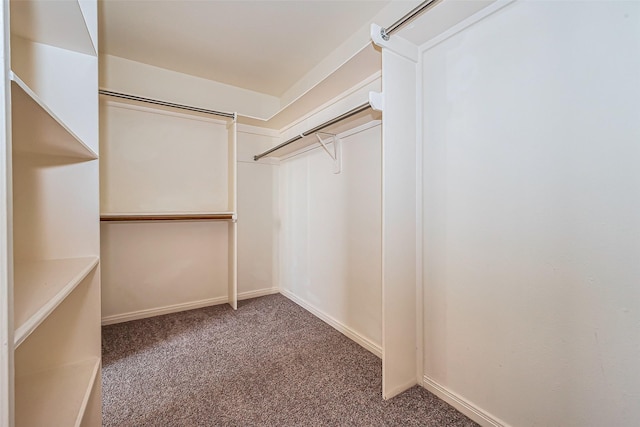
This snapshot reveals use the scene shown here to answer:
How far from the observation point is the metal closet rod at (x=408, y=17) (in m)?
1.30

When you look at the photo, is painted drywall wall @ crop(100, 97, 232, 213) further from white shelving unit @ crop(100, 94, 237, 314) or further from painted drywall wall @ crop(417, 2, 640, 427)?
painted drywall wall @ crop(417, 2, 640, 427)

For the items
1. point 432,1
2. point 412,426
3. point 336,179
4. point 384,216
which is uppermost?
point 432,1

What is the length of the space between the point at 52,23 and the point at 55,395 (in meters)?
1.38

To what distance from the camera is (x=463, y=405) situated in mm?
1503

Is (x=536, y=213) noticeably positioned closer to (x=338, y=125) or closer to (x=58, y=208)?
(x=338, y=125)

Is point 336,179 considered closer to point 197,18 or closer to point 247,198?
point 247,198

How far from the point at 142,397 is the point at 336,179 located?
6.79ft

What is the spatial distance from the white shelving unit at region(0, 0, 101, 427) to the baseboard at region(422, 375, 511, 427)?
67.7 inches

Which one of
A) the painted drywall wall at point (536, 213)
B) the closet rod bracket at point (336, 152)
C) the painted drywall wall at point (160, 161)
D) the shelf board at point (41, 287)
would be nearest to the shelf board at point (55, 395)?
the shelf board at point (41, 287)

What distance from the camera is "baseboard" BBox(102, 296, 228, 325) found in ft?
8.77

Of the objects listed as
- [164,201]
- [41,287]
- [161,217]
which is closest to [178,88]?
[164,201]

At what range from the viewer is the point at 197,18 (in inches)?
84.8

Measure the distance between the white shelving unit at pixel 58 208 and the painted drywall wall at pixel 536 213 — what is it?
1.70 m

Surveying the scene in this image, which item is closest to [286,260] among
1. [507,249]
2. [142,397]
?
[142,397]
